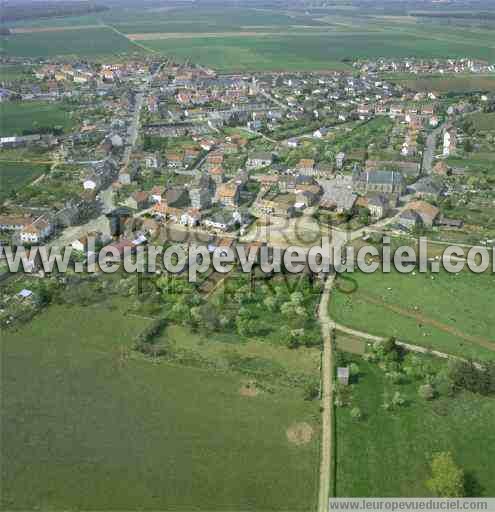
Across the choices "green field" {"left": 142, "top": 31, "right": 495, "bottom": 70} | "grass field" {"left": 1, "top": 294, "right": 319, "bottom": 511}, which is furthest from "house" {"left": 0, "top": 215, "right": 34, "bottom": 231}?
"green field" {"left": 142, "top": 31, "right": 495, "bottom": 70}

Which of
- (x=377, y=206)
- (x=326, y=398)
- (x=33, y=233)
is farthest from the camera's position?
(x=377, y=206)

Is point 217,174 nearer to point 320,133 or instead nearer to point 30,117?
point 320,133

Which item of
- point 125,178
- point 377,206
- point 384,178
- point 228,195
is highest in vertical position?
point 384,178

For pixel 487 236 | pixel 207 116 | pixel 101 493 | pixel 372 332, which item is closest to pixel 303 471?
pixel 101 493

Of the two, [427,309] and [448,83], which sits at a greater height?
[448,83]

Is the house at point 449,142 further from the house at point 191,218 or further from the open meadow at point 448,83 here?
the house at point 191,218

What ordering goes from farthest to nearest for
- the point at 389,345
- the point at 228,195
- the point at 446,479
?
the point at 228,195, the point at 389,345, the point at 446,479

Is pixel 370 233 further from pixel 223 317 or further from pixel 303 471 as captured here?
pixel 303 471

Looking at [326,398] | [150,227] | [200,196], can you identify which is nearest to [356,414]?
[326,398]
